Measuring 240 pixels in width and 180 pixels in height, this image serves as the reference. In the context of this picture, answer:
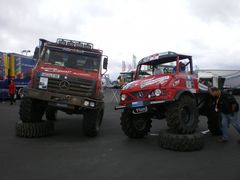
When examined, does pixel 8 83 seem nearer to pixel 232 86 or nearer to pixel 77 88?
pixel 77 88

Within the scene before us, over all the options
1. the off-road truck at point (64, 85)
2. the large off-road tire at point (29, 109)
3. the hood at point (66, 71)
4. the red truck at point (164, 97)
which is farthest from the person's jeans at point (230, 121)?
the large off-road tire at point (29, 109)

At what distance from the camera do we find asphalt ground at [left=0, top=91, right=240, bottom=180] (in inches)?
218

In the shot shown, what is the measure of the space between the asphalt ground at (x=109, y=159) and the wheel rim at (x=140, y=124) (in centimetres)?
38

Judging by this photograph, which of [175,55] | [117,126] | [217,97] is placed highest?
[175,55]

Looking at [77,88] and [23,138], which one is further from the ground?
[77,88]

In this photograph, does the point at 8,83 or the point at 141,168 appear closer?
the point at 141,168

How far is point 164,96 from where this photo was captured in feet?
25.8

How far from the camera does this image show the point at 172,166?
6.19 metres

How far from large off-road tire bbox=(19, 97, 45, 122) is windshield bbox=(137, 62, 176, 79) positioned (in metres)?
3.43

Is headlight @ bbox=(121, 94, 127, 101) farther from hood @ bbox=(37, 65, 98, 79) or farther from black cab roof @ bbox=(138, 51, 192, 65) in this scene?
black cab roof @ bbox=(138, 51, 192, 65)

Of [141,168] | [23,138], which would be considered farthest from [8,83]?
[141,168]

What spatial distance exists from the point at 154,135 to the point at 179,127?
261cm

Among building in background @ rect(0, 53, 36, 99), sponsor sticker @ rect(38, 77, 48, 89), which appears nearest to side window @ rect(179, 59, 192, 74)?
sponsor sticker @ rect(38, 77, 48, 89)

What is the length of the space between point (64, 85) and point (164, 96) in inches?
120
